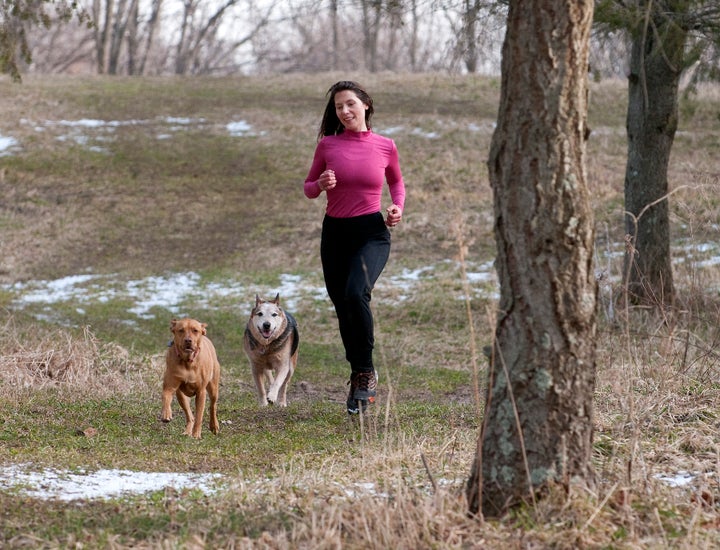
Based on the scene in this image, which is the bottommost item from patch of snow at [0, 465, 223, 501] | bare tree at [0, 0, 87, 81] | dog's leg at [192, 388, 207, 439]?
dog's leg at [192, 388, 207, 439]

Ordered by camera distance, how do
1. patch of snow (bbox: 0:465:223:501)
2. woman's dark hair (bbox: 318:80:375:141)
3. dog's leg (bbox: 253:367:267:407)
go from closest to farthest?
patch of snow (bbox: 0:465:223:501), woman's dark hair (bbox: 318:80:375:141), dog's leg (bbox: 253:367:267:407)

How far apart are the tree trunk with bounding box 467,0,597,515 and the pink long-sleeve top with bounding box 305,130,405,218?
9.35ft

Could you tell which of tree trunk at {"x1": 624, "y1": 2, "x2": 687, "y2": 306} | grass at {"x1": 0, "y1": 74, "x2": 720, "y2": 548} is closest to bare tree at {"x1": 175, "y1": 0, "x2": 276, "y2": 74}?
grass at {"x1": 0, "y1": 74, "x2": 720, "y2": 548}

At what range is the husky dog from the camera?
25.2ft

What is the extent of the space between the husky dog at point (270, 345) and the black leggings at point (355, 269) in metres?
1.15

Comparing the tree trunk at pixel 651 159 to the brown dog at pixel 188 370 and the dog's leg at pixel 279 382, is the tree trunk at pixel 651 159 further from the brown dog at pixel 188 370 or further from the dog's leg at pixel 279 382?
the brown dog at pixel 188 370

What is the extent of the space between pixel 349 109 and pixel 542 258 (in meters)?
3.26

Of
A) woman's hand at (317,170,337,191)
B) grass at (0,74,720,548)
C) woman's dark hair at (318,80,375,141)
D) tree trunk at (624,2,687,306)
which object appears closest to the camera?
grass at (0,74,720,548)

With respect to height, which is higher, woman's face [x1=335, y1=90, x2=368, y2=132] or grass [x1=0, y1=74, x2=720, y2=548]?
woman's face [x1=335, y1=90, x2=368, y2=132]

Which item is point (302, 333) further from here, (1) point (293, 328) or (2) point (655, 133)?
(2) point (655, 133)

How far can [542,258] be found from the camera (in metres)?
3.63

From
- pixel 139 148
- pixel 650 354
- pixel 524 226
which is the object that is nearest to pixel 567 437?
pixel 524 226

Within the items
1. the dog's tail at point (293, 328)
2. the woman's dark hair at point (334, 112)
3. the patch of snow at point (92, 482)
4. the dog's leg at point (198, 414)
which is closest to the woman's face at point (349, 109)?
the woman's dark hair at point (334, 112)

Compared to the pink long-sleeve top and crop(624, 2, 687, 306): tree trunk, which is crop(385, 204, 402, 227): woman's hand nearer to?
the pink long-sleeve top
